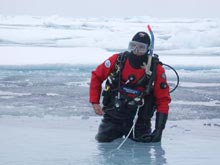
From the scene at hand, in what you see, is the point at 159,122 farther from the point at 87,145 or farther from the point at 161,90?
the point at 87,145

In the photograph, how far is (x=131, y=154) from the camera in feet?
15.2

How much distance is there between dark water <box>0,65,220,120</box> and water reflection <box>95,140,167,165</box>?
1609mm

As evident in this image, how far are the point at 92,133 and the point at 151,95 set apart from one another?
0.87m

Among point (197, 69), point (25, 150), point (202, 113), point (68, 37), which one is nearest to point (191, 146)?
point (25, 150)

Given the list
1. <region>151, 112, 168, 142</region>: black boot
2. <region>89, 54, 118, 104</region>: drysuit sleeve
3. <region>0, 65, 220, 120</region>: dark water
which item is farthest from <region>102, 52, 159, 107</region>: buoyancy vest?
<region>0, 65, 220, 120</region>: dark water

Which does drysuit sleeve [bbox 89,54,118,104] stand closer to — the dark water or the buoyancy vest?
the buoyancy vest

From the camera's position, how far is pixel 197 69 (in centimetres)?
1273

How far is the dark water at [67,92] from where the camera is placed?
269 inches

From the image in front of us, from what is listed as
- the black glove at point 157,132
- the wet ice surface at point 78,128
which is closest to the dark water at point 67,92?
the wet ice surface at point 78,128

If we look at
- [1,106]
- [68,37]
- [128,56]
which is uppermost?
[128,56]

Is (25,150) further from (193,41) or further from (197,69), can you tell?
(193,41)

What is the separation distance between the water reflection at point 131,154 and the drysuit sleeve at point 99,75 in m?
0.43

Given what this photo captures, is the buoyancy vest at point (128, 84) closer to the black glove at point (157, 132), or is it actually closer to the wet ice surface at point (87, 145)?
the black glove at point (157, 132)

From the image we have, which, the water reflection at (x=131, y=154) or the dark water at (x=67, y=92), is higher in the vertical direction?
the water reflection at (x=131, y=154)
